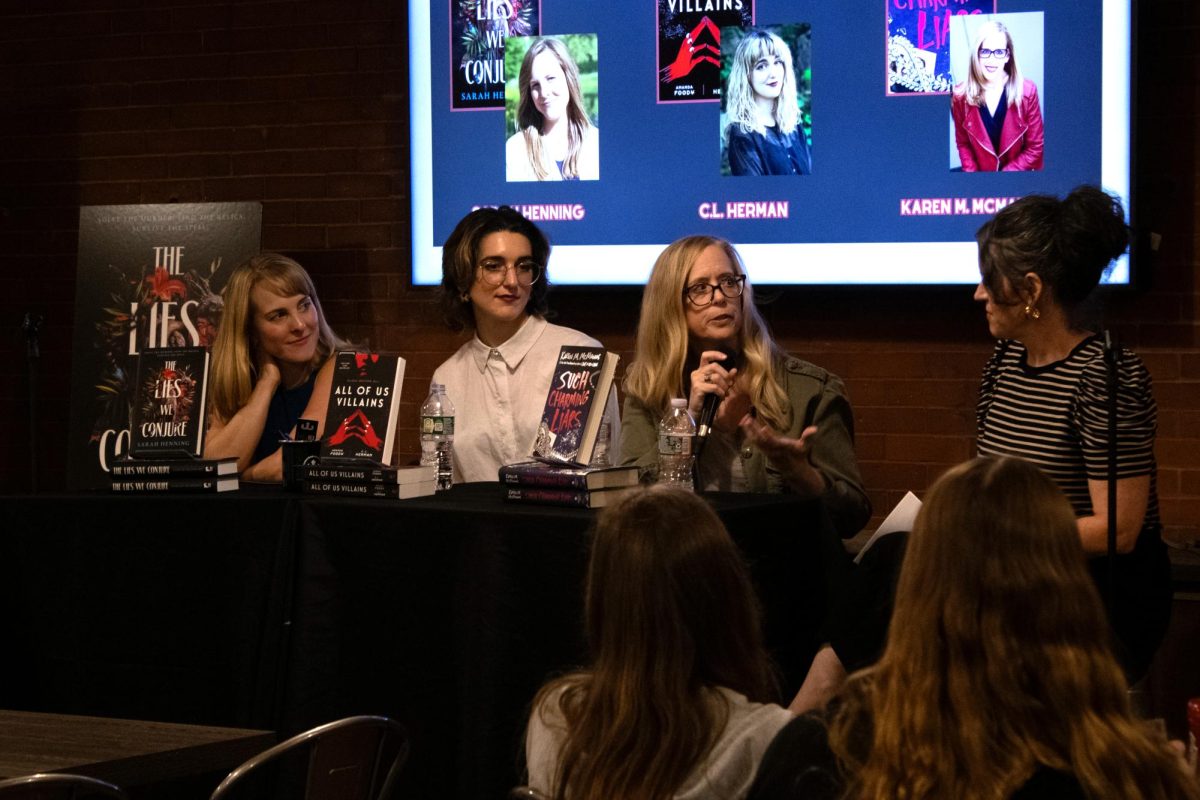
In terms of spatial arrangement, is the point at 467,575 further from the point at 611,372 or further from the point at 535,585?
the point at 611,372

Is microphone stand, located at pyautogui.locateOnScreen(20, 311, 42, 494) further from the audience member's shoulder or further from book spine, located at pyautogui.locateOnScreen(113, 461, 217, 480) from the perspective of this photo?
the audience member's shoulder

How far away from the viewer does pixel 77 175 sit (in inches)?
211

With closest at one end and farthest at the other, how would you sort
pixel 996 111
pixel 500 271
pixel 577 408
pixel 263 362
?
pixel 577 408
pixel 500 271
pixel 263 362
pixel 996 111

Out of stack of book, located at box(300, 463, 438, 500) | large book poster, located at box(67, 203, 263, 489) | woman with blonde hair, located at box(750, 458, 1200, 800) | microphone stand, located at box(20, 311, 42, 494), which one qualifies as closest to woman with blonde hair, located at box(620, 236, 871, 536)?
stack of book, located at box(300, 463, 438, 500)

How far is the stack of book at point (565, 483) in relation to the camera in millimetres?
2707

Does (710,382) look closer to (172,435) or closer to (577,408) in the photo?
(577,408)

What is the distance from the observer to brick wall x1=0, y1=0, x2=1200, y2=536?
162 inches

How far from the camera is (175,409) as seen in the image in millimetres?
3182

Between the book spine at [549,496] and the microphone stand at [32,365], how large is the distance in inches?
114

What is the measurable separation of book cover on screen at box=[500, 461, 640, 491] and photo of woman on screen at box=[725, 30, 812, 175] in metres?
1.87

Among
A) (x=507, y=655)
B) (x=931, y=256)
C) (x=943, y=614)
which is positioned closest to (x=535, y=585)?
(x=507, y=655)

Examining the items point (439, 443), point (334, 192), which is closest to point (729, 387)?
point (439, 443)

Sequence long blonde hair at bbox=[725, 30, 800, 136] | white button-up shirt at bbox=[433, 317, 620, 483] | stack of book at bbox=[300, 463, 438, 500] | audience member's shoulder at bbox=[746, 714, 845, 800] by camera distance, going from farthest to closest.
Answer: long blonde hair at bbox=[725, 30, 800, 136], white button-up shirt at bbox=[433, 317, 620, 483], stack of book at bbox=[300, 463, 438, 500], audience member's shoulder at bbox=[746, 714, 845, 800]

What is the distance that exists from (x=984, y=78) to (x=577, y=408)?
2.03 m
